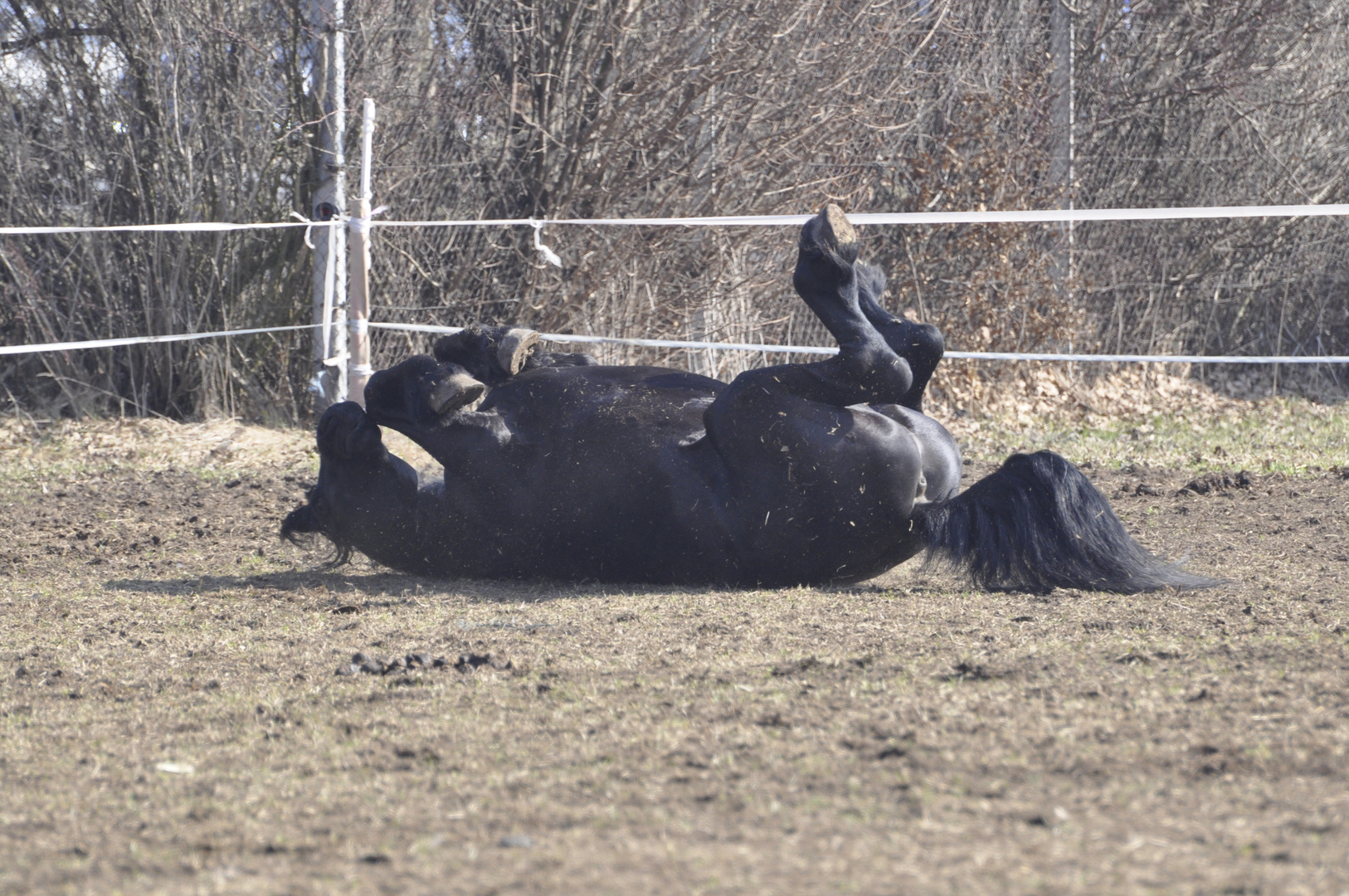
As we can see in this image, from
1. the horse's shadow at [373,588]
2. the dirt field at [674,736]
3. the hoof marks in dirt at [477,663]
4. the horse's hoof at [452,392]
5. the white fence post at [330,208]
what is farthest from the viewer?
the white fence post at [330,208]

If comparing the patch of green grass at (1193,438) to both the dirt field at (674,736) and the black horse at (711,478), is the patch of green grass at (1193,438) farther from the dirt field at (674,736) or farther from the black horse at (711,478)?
the black horse at (711,478)

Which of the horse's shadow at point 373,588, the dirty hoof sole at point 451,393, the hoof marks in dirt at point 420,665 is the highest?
the dirty hoof sole at point 451,393

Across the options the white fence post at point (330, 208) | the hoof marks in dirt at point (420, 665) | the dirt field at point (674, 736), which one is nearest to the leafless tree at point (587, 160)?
the white fence post at point (330, 208)

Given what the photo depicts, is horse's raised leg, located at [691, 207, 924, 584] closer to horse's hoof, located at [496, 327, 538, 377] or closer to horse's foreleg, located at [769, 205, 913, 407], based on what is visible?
horse's foreleg, located at [769, 205, 913, 407]

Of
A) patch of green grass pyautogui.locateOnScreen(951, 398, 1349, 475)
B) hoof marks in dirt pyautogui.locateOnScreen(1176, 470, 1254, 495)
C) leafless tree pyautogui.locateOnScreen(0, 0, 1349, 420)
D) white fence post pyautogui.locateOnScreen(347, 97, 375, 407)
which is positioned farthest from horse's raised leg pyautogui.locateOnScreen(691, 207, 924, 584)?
leafless tree pyautogui.locateOnScreen(0, 0, 1349, 420)

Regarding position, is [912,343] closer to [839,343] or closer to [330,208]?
[839,343]

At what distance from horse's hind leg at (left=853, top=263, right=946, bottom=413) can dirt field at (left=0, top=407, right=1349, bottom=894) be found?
587 millimetres

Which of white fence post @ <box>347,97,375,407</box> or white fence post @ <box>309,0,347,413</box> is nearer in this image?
white fence post @ <box>347,97,375,407</box>

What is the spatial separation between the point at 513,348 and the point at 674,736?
183 cm

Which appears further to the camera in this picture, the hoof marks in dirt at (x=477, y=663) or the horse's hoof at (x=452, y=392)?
the horse's hoof at (x=452, y=392)

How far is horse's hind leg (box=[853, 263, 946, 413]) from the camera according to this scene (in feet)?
12.7

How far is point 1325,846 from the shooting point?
172 centimetres

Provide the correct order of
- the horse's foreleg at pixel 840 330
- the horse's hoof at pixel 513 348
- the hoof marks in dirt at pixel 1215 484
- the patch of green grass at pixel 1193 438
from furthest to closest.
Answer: the patch of green grass at pixel 1193 438
the hoof marks in dirt at pixel 1215 484
the horse's hoof at pixel 513 348
the horse's foreleg at pixel 840 330

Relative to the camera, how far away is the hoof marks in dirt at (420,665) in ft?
9.57
